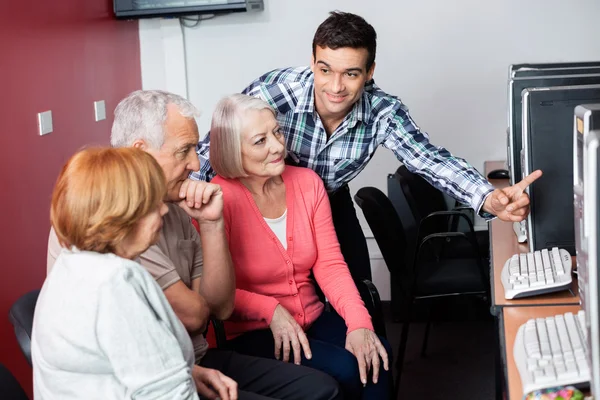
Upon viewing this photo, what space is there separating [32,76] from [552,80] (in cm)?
192

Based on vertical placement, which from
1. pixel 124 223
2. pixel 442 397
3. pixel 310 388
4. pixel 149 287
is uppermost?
pixel 124 223

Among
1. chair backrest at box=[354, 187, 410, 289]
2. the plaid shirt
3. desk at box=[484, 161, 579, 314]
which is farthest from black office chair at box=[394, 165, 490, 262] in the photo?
the plaid shirt

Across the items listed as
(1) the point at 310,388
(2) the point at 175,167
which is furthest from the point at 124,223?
(1) the point at 310,388

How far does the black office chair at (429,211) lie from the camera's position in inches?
140

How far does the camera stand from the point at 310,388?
6.70 feet

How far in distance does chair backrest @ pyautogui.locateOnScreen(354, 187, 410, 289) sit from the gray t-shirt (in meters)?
1.05

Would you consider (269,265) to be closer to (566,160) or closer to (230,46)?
(566,160)

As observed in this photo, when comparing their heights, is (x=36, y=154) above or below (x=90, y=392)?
above

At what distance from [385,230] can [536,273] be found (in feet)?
3.76

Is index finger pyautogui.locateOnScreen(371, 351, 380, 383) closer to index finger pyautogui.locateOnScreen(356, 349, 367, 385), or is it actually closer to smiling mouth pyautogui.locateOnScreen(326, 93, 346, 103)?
index finger pyautogui.locateOnScreen(356, 349, 367, 385)

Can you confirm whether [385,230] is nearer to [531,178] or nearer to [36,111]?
[531,178]

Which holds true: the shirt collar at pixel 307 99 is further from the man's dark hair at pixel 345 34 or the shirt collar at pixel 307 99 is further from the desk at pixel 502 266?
the desk at pixel 502 266

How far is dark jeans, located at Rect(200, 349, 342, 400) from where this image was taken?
6.70 ft

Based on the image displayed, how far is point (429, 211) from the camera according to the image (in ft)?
12.6
